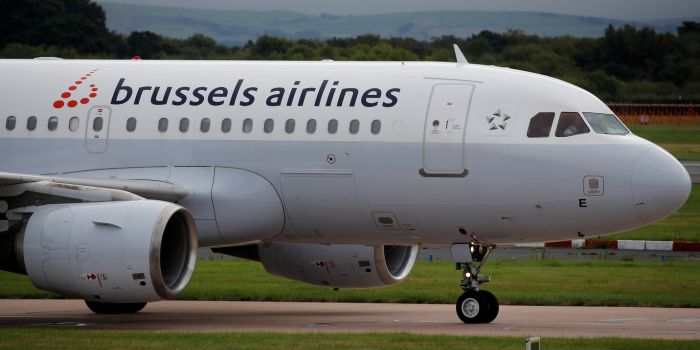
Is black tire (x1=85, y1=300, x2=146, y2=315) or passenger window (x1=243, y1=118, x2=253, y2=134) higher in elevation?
passenger window (x1=243, y1=118, x2=253, y2=134)

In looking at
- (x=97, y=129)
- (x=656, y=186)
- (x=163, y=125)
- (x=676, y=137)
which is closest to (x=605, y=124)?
(x=656, y=186)

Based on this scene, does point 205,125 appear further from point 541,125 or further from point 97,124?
point 541,125

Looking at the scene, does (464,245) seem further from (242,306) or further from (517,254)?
(517,254)

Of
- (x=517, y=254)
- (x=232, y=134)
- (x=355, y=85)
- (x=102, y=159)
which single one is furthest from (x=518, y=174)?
(x=517, y=254)

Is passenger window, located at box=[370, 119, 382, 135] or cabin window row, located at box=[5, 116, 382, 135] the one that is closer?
passenger window, located at box=[370, 119, 382, 135]

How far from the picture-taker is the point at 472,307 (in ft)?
70.1

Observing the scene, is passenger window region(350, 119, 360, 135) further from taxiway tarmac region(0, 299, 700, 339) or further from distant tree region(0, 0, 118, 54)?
distant tree region(0, 0, 118, 54)

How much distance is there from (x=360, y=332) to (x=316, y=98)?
12.6 ft

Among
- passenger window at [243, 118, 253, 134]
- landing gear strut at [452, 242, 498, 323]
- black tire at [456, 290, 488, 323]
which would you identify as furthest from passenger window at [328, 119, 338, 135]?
black tire at [456, 290, 488, 323]

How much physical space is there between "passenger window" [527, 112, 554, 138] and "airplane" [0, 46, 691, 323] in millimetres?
19

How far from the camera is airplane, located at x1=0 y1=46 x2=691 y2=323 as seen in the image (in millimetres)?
20125

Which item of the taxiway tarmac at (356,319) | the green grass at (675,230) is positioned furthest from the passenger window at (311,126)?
the green grass at (675,230)

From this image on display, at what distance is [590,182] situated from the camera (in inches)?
800

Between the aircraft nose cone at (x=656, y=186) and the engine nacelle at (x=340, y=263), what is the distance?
16.0 ft
